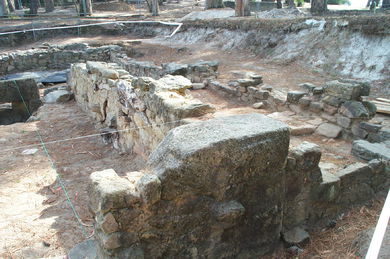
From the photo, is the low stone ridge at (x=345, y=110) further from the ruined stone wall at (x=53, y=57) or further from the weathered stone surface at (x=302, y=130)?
the ruined stone wall at (x=53, y=57)

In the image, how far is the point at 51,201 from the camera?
4.57 meters

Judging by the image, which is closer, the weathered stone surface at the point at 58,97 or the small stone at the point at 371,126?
the small stone at the point at 371,126

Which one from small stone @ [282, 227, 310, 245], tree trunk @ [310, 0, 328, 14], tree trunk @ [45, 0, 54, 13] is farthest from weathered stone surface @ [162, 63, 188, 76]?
tree trunk @ [45, 0, 54, 13]

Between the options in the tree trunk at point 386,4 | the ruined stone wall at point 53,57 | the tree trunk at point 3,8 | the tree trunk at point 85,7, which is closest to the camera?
the ruined stone wall at point 53,57

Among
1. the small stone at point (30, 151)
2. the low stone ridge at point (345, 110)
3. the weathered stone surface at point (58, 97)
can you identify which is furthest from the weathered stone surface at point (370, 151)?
the weathered stone surface at point (58, 97)

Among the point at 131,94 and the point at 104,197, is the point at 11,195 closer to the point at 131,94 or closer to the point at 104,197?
the point at 131,94

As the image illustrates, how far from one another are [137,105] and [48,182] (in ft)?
6.19

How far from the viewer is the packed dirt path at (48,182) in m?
3.61

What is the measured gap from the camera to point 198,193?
8.41ft

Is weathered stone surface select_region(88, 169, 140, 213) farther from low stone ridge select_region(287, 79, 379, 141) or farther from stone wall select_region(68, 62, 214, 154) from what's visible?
low stone ridge select_region(287, 79, 379, 141)

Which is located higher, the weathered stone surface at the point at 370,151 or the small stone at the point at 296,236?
the weathered stone surface at the point at 370,151

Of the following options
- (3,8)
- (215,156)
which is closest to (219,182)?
(215,156)

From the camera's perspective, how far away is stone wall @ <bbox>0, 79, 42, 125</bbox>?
9.62 m

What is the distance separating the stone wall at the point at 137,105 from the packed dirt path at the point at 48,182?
395 millimetres
